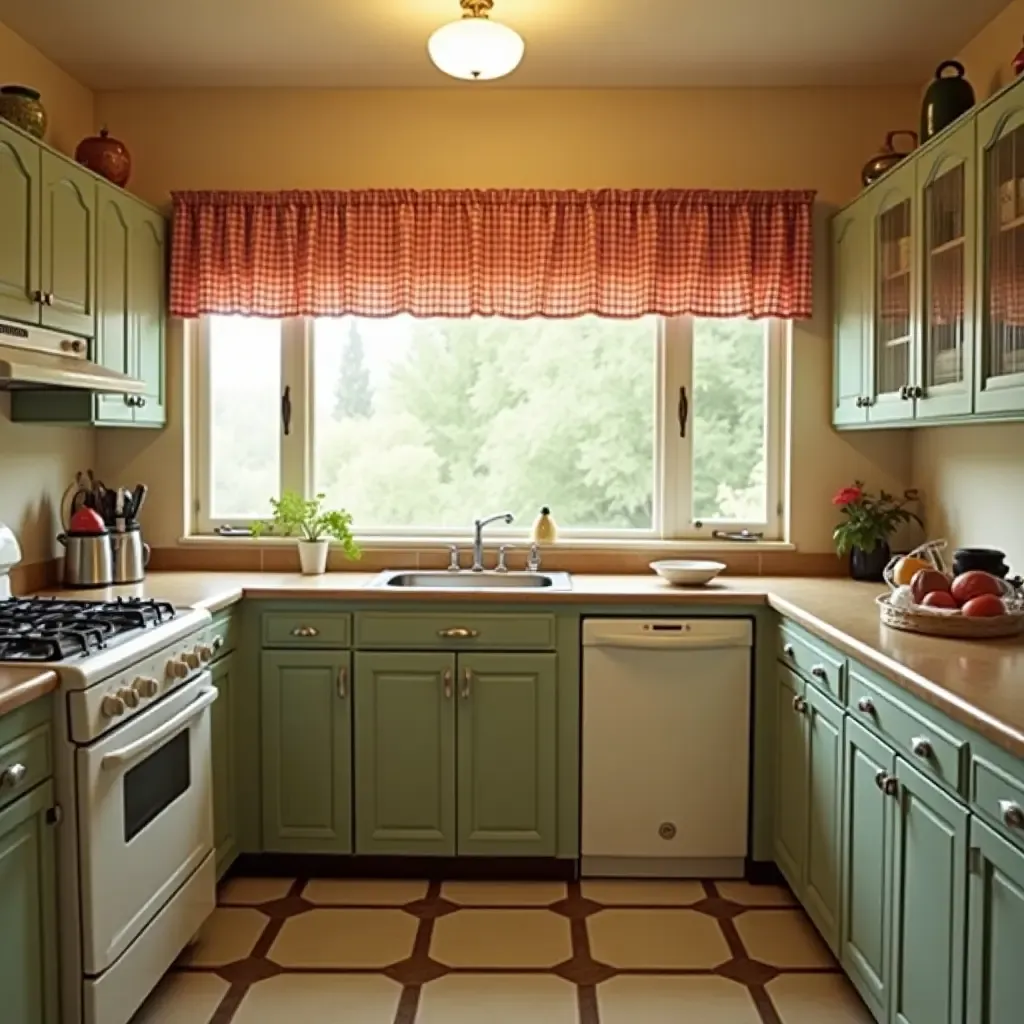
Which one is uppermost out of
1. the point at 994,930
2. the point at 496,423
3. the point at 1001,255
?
the point at 1001,255

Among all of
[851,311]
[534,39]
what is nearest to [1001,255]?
Answer: [851,311]

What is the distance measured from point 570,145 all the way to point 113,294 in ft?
5.26

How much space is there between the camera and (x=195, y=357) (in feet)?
12.8

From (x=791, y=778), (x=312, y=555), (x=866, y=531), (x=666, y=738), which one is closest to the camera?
(x=791, y=778)

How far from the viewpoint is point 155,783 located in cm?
253

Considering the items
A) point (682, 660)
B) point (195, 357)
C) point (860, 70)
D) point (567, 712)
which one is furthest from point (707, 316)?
point (195, 357)

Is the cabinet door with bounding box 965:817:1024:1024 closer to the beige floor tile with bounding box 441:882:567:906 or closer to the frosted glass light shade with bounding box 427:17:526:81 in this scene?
the beige floor tile with bounding box 441:882:567:906

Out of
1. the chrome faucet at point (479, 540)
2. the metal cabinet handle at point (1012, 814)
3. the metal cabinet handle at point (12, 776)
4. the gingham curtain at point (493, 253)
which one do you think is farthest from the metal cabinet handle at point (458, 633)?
the metal cabinet handle at point (1012, 814)

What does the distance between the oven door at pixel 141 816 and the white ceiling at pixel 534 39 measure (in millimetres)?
1930

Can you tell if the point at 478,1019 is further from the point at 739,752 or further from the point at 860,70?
the point at 860,70

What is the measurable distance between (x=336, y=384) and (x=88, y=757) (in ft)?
6.59

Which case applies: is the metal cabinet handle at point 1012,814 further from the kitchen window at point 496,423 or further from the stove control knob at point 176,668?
the kitchen window at point 496,423

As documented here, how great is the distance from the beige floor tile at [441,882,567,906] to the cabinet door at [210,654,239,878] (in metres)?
0.66

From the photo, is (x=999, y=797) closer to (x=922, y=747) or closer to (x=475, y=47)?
(x=922, y=747)
